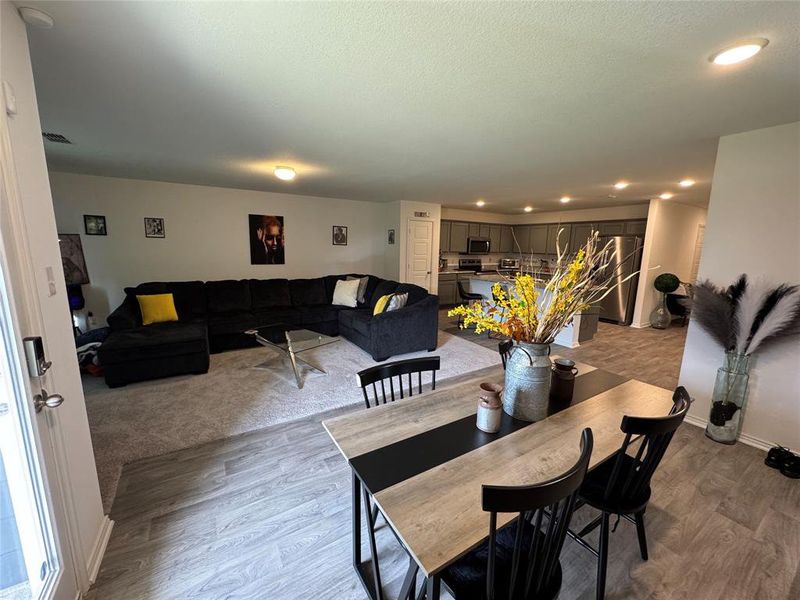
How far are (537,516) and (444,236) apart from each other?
22.9 feet

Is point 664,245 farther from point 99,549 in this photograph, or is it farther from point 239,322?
point 99,549

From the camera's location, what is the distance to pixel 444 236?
7.55 meters

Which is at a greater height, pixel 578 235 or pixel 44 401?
pixel 578 235

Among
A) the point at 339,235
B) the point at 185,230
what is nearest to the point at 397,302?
the point at 339,235

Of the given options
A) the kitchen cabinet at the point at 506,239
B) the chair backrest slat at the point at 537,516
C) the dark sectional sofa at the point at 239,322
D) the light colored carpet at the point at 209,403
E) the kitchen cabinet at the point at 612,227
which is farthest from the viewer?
the kitchen cabinet at the point at 506,239

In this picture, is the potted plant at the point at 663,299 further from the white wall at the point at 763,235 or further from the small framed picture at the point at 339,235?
the small framed picture at the point at 339,235

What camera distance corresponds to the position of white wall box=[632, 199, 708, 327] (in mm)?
5539

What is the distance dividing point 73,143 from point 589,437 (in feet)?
14.3

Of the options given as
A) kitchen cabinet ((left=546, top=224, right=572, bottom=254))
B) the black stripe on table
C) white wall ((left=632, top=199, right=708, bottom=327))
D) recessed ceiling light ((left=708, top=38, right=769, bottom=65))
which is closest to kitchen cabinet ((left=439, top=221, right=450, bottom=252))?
kitchen cabinet ((left=546, top=224, right=572, bottom=254))

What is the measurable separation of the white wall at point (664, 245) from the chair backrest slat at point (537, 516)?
610 cm

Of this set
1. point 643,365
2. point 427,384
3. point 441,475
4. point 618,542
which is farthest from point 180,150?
point 643,365

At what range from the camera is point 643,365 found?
412 cm

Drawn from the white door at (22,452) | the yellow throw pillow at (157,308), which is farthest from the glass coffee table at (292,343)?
the white door at (22,452)

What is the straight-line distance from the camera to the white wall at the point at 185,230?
4.38 meters
